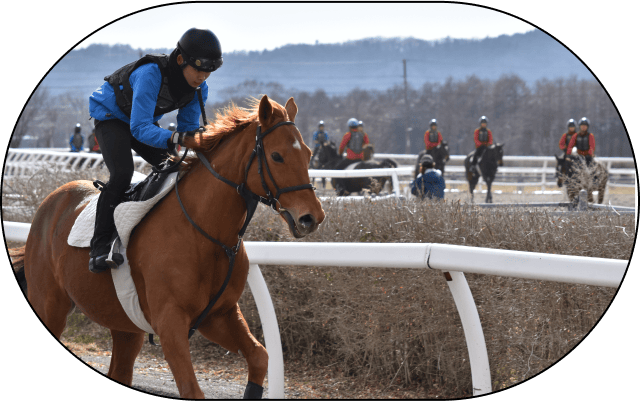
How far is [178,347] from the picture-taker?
262 cm

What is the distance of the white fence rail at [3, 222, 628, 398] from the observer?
228cm

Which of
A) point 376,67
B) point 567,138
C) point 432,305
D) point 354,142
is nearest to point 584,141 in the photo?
point 567,138

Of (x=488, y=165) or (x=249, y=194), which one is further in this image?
(x=488, y=165)

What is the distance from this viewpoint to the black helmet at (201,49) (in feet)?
9.19

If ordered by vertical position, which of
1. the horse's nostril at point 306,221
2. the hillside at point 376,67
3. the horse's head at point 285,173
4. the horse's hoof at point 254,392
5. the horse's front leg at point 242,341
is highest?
the hillside at point 376,67

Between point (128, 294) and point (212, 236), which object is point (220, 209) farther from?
point (128, 294)

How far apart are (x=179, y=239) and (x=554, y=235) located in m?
2.33

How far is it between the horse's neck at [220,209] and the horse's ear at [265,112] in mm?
304

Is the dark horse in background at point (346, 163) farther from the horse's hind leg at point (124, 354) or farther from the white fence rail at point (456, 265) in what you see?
the white fence rail at point (456, 265)

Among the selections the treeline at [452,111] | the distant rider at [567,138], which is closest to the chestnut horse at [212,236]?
the distant rider at [567,138]

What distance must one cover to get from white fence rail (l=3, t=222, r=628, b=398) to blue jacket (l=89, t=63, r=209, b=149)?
767mm

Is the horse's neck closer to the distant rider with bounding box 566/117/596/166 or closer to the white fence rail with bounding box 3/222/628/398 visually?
the white fence rail with bounding box 3/222/628/398

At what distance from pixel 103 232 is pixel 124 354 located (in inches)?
33.8

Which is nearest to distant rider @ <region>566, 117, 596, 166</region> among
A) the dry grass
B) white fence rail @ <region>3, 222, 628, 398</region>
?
the dry grass
